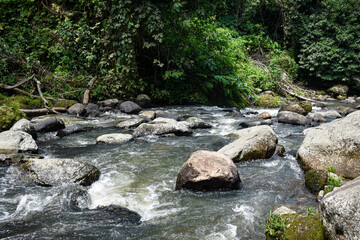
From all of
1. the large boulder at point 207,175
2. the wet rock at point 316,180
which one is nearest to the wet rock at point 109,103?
the large boulder at point 207,175

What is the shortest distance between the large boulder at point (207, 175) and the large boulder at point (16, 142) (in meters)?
3.32

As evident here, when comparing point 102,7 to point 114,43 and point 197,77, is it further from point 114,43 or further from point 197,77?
point 197,77

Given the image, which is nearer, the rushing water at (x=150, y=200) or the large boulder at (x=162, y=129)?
the rushing water at (x=150, y=200)

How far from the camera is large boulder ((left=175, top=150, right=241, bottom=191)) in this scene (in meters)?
4.00

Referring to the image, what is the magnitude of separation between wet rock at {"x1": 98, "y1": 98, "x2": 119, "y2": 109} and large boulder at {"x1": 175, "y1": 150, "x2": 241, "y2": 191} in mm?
7189

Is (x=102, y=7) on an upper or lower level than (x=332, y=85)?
upper

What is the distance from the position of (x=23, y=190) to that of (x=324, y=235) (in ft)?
12.8

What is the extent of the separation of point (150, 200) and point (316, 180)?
2421 millimetres

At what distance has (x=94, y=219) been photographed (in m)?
3.32

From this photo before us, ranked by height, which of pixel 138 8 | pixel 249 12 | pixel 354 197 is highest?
pixel 249 12

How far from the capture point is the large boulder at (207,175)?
400 centimetres

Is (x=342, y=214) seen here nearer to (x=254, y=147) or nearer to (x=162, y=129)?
(x=254, y=147)

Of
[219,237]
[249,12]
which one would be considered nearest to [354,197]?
[219,237]

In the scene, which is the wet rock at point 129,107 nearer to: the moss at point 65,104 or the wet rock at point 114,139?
the moss at point 65,104
